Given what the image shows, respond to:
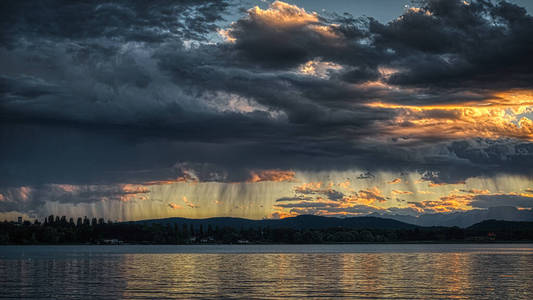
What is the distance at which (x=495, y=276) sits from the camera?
98938 millimetres

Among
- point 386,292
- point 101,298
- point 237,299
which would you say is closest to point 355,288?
point 386,292

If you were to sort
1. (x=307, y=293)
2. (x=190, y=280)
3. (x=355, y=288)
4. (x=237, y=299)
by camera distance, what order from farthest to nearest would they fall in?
(x=190, y=280) → (x=355, y=288) → (x=307, y=293) → (x=237, y=299)

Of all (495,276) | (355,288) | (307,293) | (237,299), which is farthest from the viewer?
(495,276)

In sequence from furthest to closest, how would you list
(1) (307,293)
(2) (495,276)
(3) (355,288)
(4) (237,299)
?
(2) (495,276) → (3) (355,288) → (1) (307,293) → (4) (237,299)

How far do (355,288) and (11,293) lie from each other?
44514 mm

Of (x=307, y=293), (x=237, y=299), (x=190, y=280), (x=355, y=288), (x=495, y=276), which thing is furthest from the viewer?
(x=495, y=276)

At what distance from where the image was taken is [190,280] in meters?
92.9

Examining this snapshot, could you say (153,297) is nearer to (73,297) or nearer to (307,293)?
(73,297)

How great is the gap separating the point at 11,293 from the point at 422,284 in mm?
55470

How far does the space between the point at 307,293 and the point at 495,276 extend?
4340cm

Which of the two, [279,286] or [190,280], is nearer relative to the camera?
[279,286]

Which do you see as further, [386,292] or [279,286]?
[279,286]

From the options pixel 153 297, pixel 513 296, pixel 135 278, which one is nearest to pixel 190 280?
pixel 135 278

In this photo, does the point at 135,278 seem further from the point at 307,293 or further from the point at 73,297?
the point at 307,293
